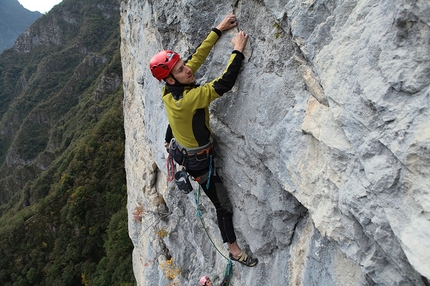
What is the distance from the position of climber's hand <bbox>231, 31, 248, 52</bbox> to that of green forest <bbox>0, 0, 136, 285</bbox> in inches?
666

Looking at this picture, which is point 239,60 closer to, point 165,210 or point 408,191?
point 408,191

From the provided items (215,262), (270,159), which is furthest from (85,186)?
(270,159)

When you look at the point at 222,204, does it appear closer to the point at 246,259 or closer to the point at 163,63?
the point at 246,259

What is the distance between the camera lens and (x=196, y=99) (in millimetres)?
2869

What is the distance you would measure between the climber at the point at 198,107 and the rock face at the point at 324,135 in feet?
0.42

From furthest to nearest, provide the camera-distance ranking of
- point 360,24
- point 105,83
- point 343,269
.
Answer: point 105,83 < point 343,269 < point 360,24

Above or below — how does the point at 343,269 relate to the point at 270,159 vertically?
below

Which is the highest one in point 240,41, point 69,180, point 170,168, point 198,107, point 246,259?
point 240,41

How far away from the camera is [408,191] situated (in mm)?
1620

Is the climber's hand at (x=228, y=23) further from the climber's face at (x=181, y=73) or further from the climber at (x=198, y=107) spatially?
the climber's face at (x=181, y=73)

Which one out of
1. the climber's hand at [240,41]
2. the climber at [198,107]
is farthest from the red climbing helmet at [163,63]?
the climber's hand at [240,41]

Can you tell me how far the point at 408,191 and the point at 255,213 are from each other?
6.50ft

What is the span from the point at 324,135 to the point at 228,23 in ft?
5.55

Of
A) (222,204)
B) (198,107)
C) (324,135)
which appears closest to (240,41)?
(198,107)
